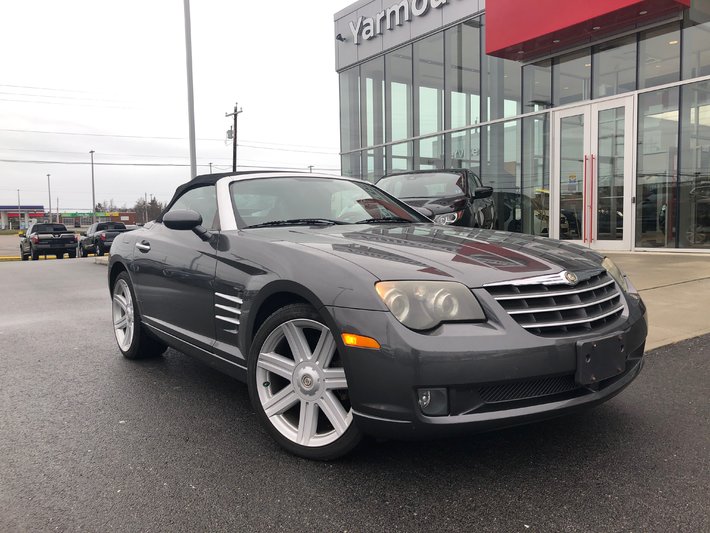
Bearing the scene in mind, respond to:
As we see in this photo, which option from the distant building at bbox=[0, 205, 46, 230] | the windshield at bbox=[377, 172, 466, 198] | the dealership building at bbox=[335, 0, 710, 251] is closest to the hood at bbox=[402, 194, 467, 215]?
the windshield at bbox=[377, 172, 466, 198]

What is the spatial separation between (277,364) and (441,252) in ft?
3.09

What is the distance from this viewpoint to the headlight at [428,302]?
230 centimetres

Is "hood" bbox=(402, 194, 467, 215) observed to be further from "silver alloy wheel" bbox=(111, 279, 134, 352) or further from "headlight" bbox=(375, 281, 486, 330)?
"headlight" bbox=(375, 281, 486, 330)

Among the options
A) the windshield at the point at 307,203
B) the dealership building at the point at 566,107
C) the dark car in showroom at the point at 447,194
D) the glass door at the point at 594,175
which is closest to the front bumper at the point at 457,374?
the windshield at the point at 307,203

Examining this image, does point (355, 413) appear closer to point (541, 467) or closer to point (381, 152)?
point (541, 467)

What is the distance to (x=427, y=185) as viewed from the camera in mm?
9773

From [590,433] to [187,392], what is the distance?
7.97ft

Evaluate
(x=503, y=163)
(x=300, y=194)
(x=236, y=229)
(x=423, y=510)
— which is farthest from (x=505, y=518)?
(x=503, y=163)

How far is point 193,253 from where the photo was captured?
140 inches

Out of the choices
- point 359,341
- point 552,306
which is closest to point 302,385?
point 359,341

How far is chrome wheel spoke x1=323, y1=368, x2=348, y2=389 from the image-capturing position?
8.30 feet

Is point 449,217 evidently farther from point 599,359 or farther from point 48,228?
point 48,228

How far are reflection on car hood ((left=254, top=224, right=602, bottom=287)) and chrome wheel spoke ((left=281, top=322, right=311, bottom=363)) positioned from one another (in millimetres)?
395

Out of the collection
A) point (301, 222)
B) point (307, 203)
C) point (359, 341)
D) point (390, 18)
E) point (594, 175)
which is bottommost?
point (359, 341)
